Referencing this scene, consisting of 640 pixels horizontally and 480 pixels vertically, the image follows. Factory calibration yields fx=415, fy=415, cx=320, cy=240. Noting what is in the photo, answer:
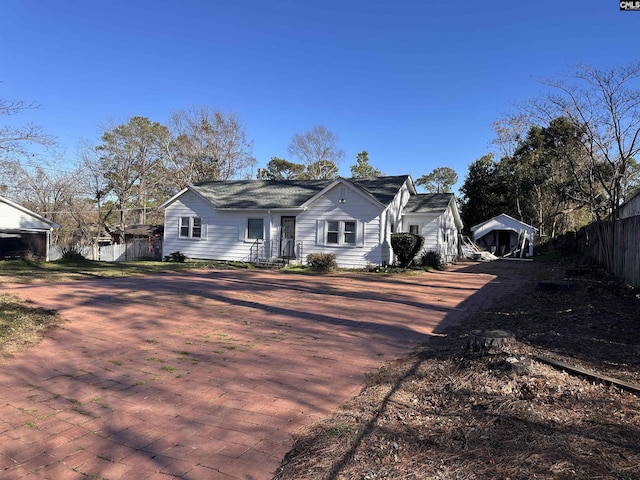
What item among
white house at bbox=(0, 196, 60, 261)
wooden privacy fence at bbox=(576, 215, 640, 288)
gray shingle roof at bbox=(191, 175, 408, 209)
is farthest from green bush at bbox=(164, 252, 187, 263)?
wooden privacy fence at bbox=(576, 215, 640, 288)

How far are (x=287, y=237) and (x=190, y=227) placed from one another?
560 centimetres

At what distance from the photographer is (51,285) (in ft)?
34.9

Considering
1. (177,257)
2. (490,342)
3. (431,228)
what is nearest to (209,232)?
(177,257)

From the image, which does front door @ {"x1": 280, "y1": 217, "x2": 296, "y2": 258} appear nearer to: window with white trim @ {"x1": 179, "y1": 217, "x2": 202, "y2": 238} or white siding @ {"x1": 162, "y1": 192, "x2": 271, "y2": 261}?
white siding @ {"x1": 162, "y1": 192, "x2": 271, "y2": 261}

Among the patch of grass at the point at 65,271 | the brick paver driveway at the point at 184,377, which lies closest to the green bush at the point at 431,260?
the patch of grass at the point at 65,271

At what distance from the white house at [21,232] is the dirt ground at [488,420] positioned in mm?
23358

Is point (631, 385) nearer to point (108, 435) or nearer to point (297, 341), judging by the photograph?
point (297, 341)

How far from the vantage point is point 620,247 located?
11.1m

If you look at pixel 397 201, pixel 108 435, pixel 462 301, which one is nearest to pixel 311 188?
pixel 397 201

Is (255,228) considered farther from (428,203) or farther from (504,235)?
(504,235)

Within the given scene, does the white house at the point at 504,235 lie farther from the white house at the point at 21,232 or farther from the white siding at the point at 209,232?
the white house at the point at 21,232

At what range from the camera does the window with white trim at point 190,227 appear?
2219 centimetres

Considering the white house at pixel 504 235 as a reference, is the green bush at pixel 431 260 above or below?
below

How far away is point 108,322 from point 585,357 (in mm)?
7021
